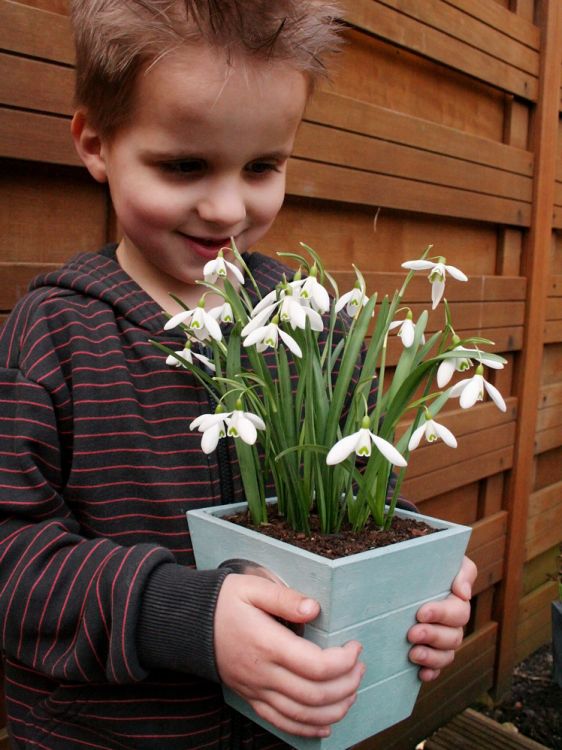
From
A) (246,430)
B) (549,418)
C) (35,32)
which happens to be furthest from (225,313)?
(549,418)

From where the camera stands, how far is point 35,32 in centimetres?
99

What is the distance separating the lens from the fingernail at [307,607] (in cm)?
65

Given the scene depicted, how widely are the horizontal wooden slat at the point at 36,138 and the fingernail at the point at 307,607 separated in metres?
0.68

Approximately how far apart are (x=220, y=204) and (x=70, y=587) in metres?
0.41

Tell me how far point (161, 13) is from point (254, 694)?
2.17 feet

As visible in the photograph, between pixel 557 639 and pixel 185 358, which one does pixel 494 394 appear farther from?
pixel 557 639

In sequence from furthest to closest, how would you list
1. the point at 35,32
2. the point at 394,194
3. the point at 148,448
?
the point at 394,194
the point at 35,32
the point at 148,448

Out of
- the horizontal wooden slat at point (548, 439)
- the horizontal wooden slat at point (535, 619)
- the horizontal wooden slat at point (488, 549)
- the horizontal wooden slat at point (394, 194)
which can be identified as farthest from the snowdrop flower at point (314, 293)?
the horizontal wooden slat at point (535, 619)

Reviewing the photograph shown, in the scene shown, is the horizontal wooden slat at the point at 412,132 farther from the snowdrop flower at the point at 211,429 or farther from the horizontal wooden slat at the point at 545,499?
the horizontal wooden slat at the point at 545,499

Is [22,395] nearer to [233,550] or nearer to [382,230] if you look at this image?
[233,550]

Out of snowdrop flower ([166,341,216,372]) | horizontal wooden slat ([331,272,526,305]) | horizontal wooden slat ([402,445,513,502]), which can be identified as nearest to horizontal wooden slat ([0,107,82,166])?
snowdrop flower ([166,341,216,372])

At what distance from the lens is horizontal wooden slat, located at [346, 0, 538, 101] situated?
153cm

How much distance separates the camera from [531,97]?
82.4 inches

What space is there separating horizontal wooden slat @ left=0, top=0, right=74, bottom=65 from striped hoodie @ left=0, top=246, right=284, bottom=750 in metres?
0.29
